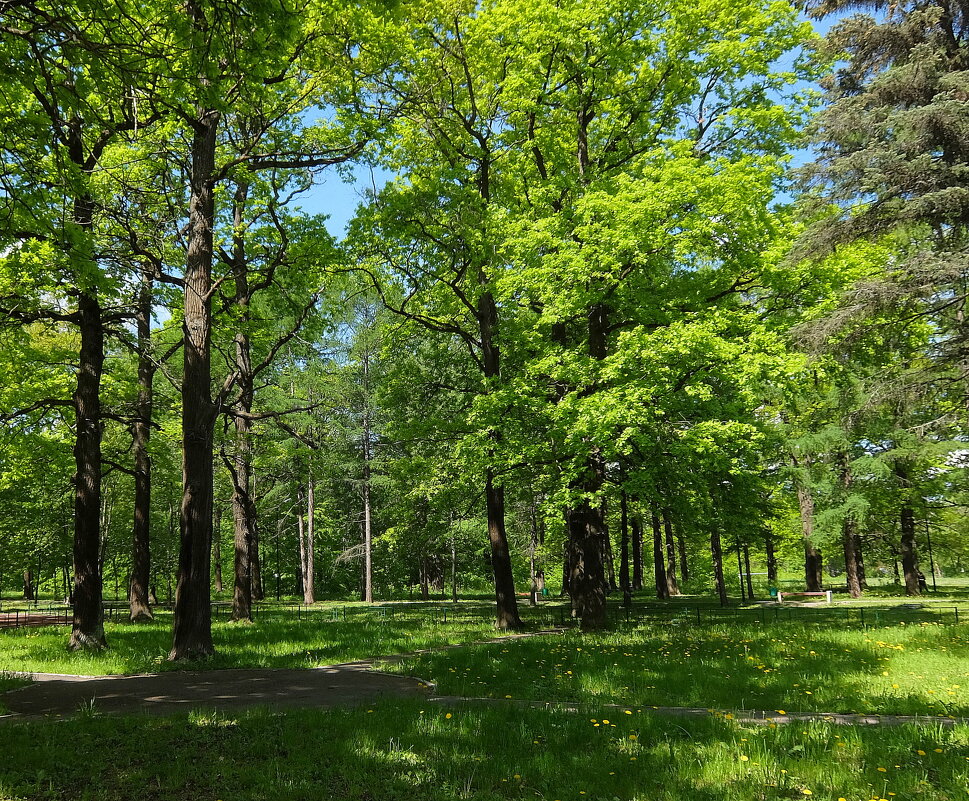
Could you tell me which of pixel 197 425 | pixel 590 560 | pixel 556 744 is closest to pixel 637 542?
pixel 590 560

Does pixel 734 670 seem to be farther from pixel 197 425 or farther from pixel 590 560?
pixel 197 425

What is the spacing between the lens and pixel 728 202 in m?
13.0

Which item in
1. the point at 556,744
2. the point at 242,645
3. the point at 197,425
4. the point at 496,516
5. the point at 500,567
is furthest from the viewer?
the point at 496,516

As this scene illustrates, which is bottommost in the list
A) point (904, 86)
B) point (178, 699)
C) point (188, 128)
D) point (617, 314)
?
point (178, 699)

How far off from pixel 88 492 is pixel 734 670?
1365 centimetres

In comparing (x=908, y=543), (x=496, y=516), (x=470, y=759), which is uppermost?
(x=496, y=516)

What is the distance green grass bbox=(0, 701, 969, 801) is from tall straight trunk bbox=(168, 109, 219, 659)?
5.29 metres

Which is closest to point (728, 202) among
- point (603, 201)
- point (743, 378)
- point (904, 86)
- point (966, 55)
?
point (603, 201)

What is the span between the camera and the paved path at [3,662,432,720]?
7.63 m

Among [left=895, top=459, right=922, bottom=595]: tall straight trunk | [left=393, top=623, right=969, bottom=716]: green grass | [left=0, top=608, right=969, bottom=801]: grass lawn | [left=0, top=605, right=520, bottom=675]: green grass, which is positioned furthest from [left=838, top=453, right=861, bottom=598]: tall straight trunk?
[left=0, top=608, right=969, bottom=801]: grass lawn

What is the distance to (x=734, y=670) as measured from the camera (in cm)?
974

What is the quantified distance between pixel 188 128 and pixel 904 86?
683 inches

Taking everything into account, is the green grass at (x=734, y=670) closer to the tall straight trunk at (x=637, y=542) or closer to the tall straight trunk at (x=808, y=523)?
the tall straight trunk at (x=637, y=542)

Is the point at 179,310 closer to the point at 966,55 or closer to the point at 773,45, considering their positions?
the point at 773,45
